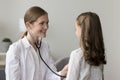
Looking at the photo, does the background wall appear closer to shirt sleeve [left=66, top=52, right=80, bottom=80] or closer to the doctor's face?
the doctor's face

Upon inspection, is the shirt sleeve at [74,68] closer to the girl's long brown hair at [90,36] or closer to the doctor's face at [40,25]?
the girl's long brown hair at [90,36]

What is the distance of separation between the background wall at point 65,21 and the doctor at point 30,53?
5.89 feet

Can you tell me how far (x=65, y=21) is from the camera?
3635 mm

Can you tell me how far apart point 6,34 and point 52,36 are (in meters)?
0.62

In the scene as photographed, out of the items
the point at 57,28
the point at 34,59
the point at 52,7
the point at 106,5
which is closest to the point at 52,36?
the point at 57,28

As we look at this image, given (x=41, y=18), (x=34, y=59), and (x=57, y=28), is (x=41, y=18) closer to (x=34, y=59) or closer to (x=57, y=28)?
(x=34, y=59)

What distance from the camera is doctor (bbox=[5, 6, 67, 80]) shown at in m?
1.66

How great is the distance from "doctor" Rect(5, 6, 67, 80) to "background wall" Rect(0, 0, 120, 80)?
1797mm

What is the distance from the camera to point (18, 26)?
3561 millimetres

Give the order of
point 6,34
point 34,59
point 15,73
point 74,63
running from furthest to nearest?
point 6,34 < point 34,59 < point 15,73 < point 74,63

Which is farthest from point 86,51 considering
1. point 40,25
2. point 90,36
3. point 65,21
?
point 65,21

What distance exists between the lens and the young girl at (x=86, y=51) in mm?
1439

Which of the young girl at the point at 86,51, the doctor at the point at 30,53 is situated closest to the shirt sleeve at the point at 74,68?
the young girl at the point at 86,51

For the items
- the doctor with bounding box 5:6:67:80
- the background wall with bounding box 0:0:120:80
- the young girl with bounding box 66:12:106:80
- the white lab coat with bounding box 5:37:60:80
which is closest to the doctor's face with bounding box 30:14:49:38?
the doctor with bounding box 5:6:67:80
